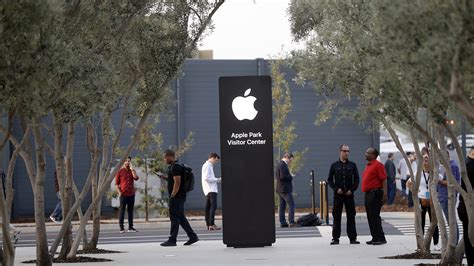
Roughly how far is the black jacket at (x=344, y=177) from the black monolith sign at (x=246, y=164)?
1641 millimetres

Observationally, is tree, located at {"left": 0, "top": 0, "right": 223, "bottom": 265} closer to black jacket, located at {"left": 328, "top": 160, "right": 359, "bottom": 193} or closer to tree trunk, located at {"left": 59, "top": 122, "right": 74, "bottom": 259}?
tree trunk, located at {"left": 59, "top": 122, "right": 74, "bottom": 259}

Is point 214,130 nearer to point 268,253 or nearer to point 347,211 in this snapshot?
point 347,211

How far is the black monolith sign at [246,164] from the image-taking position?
73.9ft

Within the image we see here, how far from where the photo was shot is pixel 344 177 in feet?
77.3

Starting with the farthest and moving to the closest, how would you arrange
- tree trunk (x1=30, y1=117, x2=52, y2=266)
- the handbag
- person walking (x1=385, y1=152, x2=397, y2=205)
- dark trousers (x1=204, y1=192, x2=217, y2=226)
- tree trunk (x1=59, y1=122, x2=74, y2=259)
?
person walking (x1=385, y1=152, x2=397, y2=205)
dark trousers (x1=204, y1=192, x2=217, y2=226)
the handbag
tree trunk (x1=59, y1=122, x2=74, y2=259)
tree trunk (x1=30, y1=117, x2=52, y2=266)

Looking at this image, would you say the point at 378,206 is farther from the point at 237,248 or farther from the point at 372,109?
the point at 372,109

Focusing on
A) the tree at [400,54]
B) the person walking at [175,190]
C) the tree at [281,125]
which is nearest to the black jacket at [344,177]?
the person walking at [175,190]

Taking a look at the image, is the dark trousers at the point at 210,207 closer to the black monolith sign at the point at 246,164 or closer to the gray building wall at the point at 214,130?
the black monolith sign at the point at 246,164

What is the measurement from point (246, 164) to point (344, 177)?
6.94ft

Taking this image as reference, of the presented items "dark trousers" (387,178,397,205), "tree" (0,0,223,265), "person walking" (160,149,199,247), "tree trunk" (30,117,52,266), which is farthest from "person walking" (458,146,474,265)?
"dark trousers" (387,178,397,205)

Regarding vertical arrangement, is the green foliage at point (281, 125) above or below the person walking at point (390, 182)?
above

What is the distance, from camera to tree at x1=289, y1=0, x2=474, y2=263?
11.6m

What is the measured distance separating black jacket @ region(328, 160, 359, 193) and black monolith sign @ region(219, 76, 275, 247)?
64.6 inches

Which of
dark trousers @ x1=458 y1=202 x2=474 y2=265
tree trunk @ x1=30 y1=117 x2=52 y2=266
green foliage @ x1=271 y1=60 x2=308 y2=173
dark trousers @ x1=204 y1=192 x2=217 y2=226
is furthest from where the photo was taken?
green foliage @ x1=271 y1=60 x2=308 y2=173
